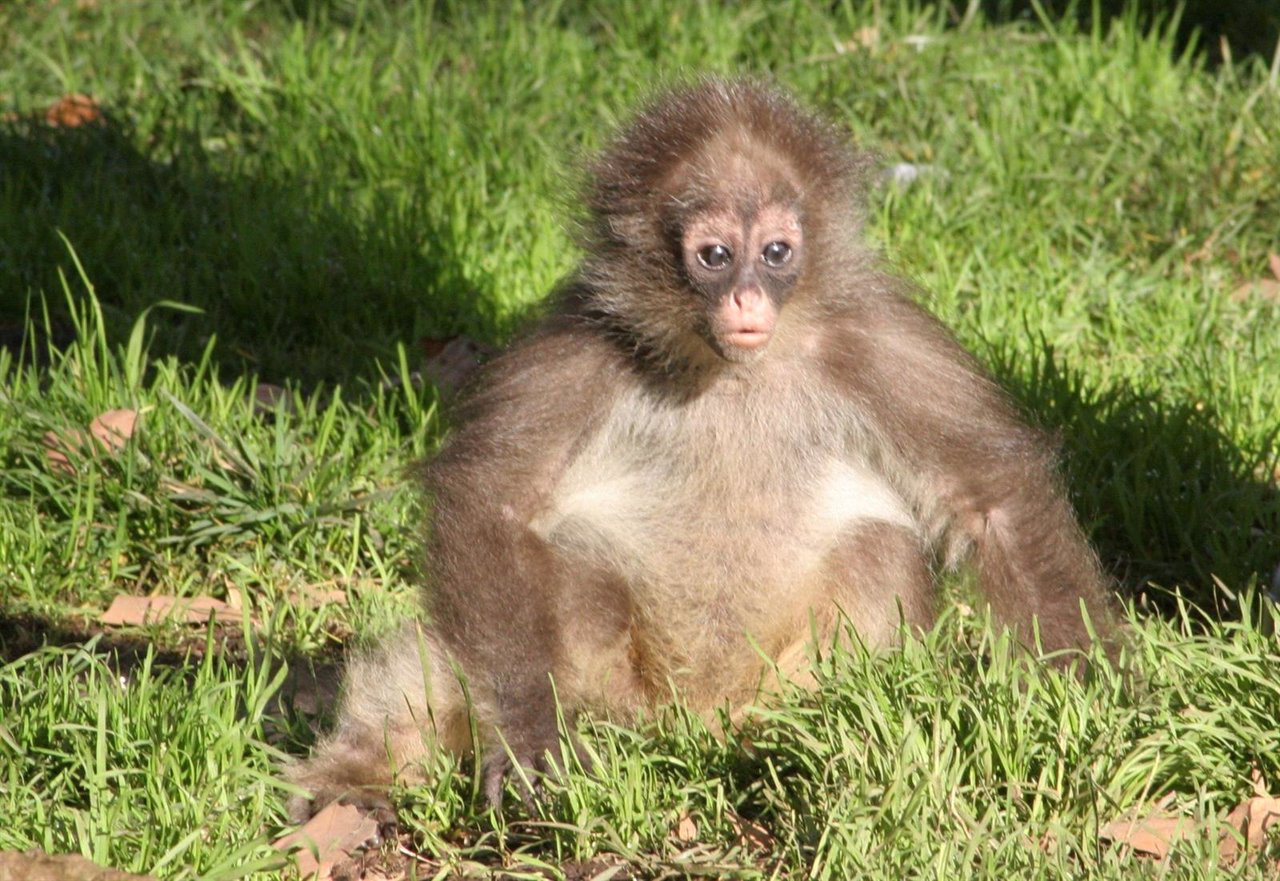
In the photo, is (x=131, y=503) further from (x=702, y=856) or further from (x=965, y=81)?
(x=965, y=81)

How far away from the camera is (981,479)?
4.99m

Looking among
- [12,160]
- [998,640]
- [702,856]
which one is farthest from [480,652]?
[12,160]

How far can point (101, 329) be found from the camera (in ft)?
20.4

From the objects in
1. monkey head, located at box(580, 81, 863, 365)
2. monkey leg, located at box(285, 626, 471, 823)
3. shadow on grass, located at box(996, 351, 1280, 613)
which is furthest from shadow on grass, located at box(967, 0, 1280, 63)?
monkey leg, located at box(285, 626, 471, 823)

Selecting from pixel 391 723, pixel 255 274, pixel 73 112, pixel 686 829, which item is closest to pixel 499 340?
pixel 255 274

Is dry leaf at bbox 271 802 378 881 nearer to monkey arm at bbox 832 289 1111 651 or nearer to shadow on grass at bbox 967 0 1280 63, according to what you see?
monkey arm at bbox 832 289 1111 651

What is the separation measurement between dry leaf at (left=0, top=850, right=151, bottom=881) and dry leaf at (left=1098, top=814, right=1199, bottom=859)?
2.15 metres

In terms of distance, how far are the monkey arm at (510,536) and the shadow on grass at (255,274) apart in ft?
6.50

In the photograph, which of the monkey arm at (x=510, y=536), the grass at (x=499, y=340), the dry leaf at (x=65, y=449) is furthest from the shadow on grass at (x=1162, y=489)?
the dry leaf at (x=65, y=449)

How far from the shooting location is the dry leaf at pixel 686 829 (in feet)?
14.3

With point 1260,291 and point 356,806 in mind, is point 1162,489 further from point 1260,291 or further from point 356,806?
point 356,806

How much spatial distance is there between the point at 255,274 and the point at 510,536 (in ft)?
9.11

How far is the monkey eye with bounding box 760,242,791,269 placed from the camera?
4926mm

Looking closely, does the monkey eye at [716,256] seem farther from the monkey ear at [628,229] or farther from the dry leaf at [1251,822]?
the dry leaf at [1251,822]
